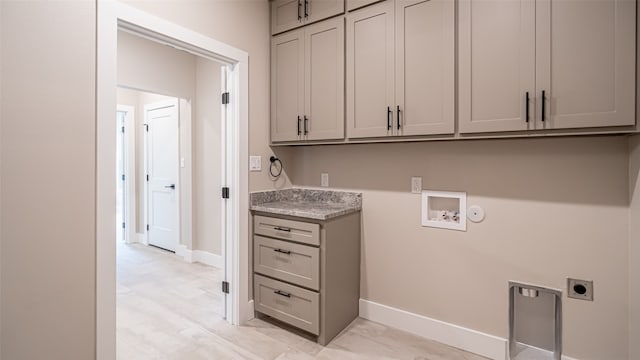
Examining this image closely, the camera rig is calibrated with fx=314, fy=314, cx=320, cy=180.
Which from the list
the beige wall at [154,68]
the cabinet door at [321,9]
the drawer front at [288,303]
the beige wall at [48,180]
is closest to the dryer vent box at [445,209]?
the drawer front at [288,303]

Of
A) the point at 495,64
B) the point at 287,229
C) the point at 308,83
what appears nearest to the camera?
the point at 495,64

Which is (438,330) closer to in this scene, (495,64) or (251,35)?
(495,64)

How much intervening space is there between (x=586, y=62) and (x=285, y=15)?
6.85 ft

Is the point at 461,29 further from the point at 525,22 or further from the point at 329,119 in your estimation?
the point at 329,119

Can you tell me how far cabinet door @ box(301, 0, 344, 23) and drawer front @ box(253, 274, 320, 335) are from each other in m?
2.06

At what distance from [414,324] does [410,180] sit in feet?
3.56

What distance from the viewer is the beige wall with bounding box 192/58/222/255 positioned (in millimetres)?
3908

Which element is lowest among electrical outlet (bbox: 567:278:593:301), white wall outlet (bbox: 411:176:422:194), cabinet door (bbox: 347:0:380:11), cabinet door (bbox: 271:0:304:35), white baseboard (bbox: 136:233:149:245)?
white baseboard (bbox: 136:233:149:245)

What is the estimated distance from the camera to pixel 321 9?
2418 mm

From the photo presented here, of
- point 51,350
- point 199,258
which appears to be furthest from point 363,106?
point 199,258

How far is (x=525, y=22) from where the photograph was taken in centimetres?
170

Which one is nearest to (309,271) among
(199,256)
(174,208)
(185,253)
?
(199,256)

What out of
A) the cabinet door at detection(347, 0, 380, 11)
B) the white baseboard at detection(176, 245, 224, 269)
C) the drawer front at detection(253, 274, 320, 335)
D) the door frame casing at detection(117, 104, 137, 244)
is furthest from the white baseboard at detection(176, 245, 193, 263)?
the cabinet door at detection(347, 0, 380, 11)

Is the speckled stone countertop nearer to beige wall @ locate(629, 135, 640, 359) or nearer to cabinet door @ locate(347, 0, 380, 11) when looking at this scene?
cabinet door @ locate(347, 0, 380, 11)
